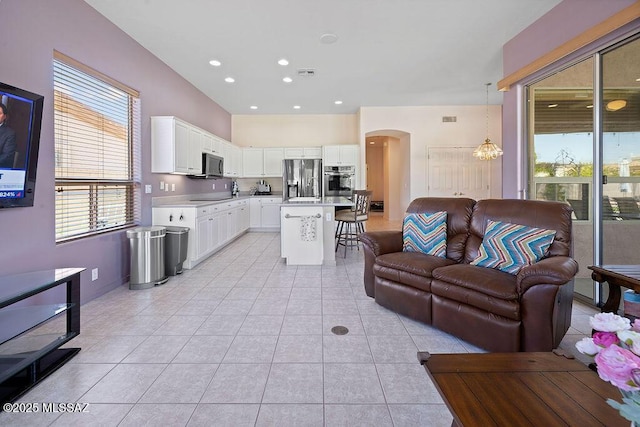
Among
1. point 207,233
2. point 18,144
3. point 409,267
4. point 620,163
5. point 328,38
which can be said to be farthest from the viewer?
point 207,233

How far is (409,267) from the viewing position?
255cm

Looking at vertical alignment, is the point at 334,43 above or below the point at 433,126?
above

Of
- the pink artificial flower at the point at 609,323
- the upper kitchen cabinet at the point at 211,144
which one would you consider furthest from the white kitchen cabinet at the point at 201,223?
the pink artificial flower at the point at 609,323

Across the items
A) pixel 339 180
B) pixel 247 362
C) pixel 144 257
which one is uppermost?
pixel 339 180

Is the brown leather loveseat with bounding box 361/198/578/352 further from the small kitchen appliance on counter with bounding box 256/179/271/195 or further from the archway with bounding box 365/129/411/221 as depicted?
the small kitchen appliance on counter with bounding box 256/179/271/195

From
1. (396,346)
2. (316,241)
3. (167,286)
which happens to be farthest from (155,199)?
(396,346)

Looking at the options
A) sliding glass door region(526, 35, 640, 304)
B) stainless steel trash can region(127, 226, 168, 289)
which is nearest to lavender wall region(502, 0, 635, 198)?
sliding glass door region(526, 35, 640, 304)

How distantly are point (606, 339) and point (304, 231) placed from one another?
3790 mm

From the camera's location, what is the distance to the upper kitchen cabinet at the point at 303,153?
24.5 ft

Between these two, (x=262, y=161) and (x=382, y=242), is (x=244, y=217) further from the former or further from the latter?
(x=382, y=242)

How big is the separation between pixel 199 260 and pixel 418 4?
4298mm

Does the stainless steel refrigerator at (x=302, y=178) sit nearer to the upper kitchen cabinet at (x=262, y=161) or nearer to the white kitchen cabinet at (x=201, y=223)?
the upper kitchen cabinet at (x=262, y=161)

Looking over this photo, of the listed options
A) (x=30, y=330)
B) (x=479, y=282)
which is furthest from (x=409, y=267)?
(x=30, y=330)

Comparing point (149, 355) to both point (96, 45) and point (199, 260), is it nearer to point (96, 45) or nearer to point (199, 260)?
point (199, 260)
